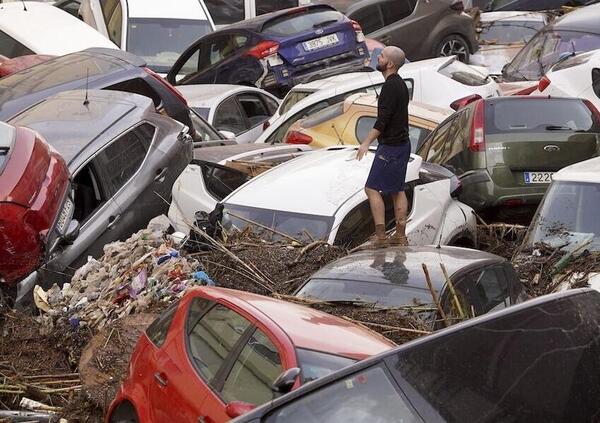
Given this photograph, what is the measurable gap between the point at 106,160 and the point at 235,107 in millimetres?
5936

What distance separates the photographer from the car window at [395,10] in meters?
23.8

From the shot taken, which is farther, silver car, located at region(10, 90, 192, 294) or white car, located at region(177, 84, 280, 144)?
white car, located at region(177, 84, 280, 144)

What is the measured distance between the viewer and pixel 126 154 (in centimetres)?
1202

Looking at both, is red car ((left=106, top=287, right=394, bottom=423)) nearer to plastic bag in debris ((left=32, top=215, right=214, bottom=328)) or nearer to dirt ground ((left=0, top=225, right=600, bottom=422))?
dirt ground ((left=0, top=225, right=600, bottom=422))

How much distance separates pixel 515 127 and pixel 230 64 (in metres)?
7.90

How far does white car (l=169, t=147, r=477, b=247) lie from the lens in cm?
1078

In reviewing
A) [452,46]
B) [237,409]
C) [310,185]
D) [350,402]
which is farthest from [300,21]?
[350,402]

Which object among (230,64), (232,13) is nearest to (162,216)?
(230,64)

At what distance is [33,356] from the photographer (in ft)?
31.2

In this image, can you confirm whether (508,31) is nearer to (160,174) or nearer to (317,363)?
(160,174)

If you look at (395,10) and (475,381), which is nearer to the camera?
(475,381)

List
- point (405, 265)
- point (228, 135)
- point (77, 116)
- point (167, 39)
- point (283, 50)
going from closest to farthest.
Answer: point (405, 265), point (77, 116), point (228, 135), point (283, 50), point (167, 39)

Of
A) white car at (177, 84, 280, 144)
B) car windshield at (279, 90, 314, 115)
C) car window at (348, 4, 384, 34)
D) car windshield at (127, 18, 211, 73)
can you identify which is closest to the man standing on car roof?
white car at (177, 84, 280, 144)

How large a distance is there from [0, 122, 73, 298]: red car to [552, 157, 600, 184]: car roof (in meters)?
3.95
